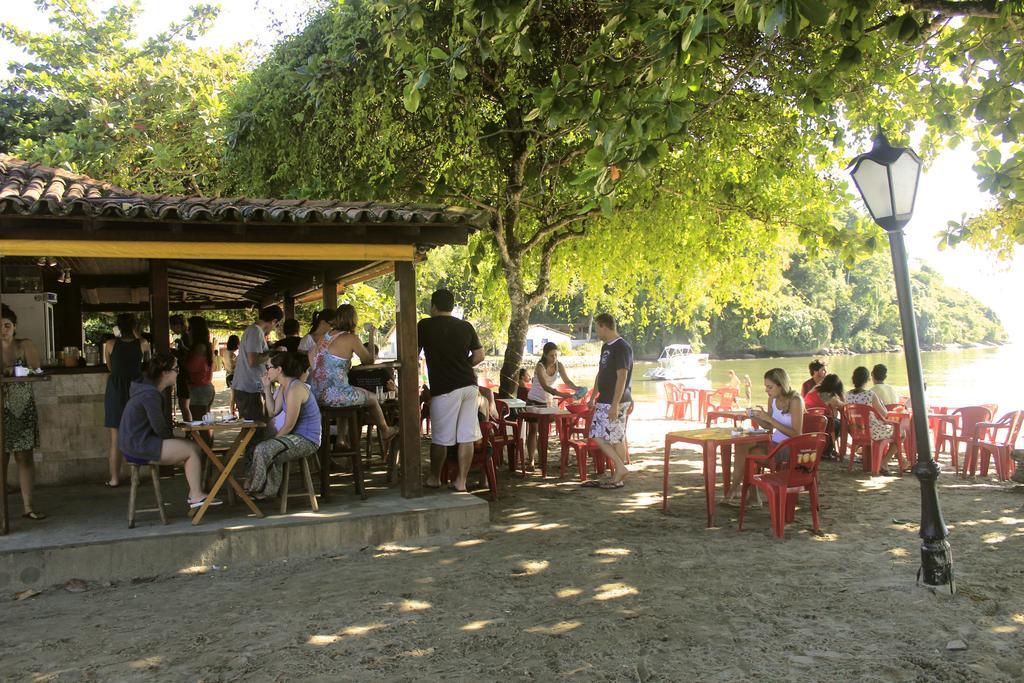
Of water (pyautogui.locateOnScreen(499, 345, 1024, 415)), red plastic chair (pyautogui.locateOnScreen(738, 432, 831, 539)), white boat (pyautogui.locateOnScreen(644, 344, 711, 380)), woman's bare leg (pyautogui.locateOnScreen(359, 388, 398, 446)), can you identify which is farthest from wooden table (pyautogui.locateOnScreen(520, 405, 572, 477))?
white boat (pyautogui.locateOnScreen(644, 344, 711, 380))

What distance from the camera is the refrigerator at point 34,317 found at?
9.70m

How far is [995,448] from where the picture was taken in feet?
27.5

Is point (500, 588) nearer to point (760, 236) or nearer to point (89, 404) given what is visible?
point (89, 404)

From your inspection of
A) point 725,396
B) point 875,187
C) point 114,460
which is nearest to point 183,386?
point 114,460

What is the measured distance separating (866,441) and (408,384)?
17.4 feet

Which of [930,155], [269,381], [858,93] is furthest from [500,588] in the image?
[930,155]

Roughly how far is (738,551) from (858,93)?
17.9ft

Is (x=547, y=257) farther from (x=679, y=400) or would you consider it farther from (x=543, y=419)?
(x=679, y=400)

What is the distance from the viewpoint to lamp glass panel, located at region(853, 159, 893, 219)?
4930mm

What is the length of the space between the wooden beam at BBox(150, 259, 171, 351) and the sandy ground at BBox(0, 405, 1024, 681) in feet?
11.4

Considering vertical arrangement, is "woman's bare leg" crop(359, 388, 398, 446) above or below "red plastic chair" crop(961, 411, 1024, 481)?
above

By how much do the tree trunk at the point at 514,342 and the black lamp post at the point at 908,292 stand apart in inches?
235

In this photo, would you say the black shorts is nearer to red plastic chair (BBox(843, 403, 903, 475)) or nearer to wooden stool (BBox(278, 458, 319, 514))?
wooden stool (BBox(278, 458, 319, 514))

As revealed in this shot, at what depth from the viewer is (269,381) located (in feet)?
20.3
